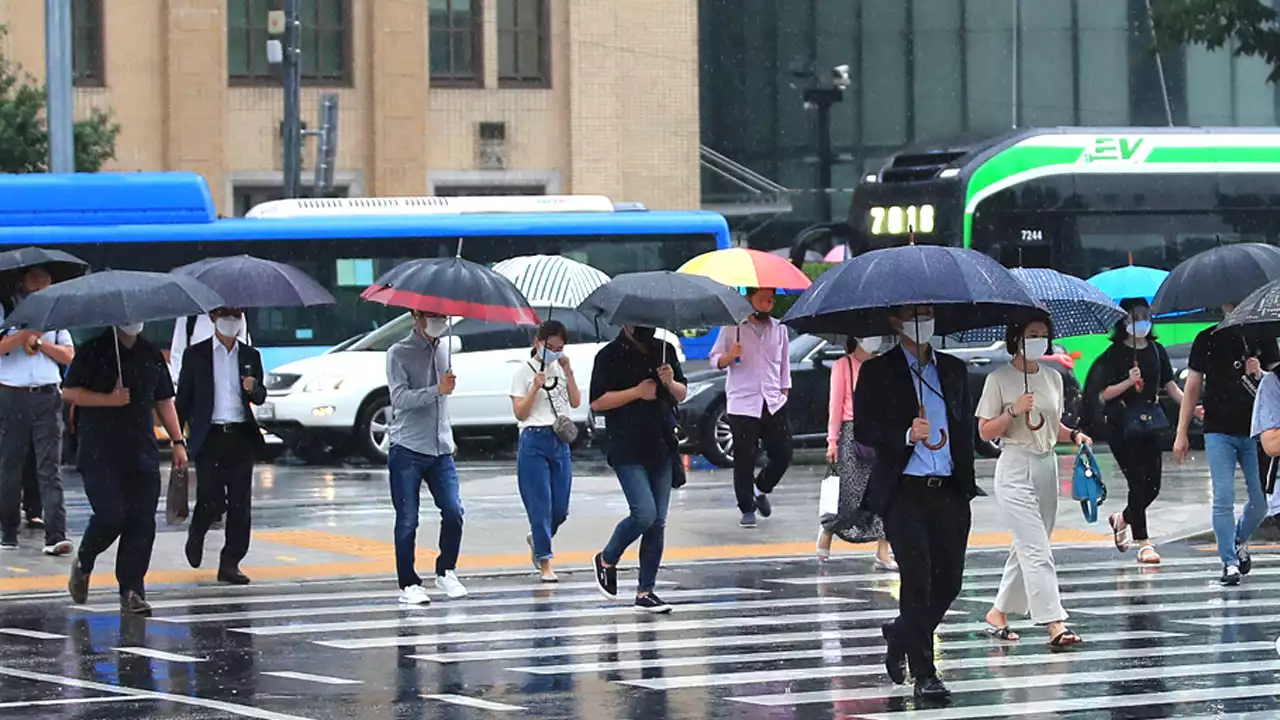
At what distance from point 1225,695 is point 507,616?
4339 millimetres

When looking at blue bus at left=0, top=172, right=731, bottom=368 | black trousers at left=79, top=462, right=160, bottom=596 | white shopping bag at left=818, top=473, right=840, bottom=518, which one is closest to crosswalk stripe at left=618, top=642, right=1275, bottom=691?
black trousers at left=79, top=462, right=160, bottom=596

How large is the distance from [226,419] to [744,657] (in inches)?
177

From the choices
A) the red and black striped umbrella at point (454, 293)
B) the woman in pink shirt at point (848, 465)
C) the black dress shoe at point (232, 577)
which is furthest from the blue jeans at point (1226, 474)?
the black dress shoe at point (232, 577)

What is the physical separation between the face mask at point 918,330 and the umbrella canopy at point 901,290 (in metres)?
0.10

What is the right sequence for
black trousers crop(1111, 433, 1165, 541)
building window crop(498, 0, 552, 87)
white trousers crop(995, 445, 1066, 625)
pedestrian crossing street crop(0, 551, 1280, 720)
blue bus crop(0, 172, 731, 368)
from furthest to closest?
building window crop(498, 0, 552, 87) < blue bus crop(0, 172, 731, 368) < black trousers crop(1111, 433, 1165, 541) < white trousers crop(995, 445, 1066, 625) < pedestrian crossing street crop(0, 551, 1280, 720)

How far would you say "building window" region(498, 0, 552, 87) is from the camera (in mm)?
38125

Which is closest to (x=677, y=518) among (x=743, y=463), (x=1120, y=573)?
(x=743, y=463)

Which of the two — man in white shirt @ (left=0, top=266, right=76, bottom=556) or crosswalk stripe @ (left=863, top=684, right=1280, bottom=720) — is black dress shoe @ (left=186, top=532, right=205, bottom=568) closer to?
man in white shirt @ (left=0, top=266, right=76, bottom=556)

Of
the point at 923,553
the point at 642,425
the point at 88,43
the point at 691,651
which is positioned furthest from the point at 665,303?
the point at 88,43

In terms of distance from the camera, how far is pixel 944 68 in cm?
5247

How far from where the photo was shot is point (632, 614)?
12.9 metres

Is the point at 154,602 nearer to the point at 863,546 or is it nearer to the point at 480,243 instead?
the point at 863,546

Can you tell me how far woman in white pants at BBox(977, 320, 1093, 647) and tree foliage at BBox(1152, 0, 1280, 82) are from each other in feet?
68.3

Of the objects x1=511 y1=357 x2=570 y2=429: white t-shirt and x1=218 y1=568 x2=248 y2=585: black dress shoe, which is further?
x1=218 y1=568 x2=248 y2=585: black dress shoe
